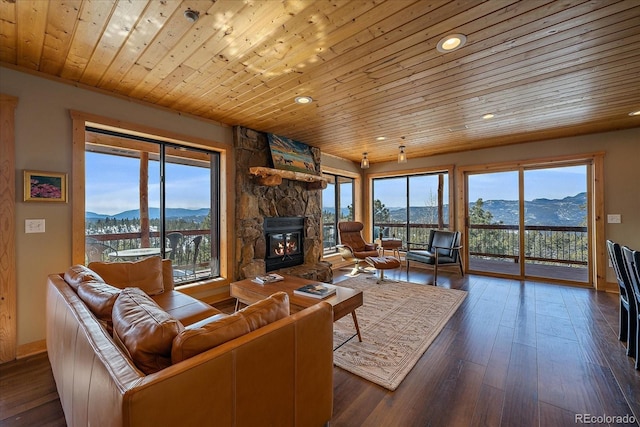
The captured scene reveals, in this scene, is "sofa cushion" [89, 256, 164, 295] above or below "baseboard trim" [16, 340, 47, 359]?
above

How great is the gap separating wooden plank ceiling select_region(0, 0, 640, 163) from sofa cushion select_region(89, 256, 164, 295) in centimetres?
179

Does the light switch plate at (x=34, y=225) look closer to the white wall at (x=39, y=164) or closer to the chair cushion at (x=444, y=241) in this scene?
the white wall at (x=39, y=164)

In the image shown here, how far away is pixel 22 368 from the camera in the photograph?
2.17 m

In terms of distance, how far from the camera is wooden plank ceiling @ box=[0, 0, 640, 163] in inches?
66.4

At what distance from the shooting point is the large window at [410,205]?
5941 mm

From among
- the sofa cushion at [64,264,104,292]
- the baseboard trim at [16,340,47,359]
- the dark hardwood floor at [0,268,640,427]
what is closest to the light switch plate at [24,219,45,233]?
the sofa cushion at [64,264,104,292]

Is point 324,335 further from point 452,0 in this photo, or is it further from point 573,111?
point 573,111

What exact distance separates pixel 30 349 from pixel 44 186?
1.49 metres

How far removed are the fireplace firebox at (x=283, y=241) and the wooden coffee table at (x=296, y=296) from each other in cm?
142

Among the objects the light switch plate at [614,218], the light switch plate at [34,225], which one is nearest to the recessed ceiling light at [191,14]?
the light switch plate at [34,225]

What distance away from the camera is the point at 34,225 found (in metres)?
2.42

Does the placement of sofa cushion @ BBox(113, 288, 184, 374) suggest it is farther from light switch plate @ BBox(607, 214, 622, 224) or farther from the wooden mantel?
light switch plate @ BBox(607, 214, 622, 224)

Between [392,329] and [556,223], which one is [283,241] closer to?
[392,329]

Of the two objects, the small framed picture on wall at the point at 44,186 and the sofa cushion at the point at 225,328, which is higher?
the small framed picture on wall at the point at 44,186
